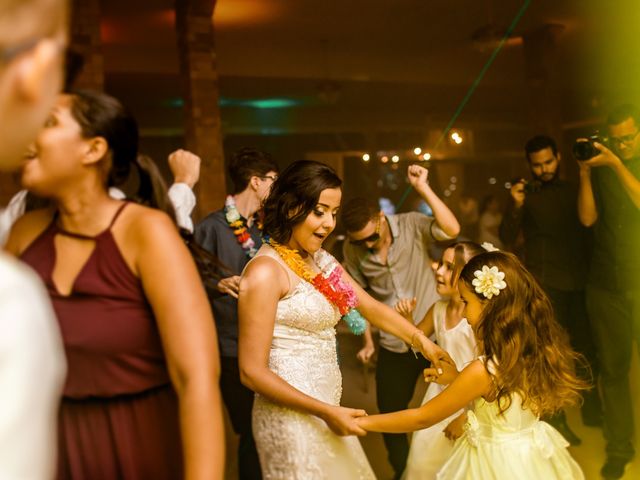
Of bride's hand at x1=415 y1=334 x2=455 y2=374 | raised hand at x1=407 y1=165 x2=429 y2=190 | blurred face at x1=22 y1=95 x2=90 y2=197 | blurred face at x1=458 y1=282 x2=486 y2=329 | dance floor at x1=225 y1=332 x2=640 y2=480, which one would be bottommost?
dance floor at x1=225 y1=332 x2=640 y2=480

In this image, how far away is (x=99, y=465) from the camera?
118 cm

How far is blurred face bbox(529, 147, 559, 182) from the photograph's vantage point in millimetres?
3527

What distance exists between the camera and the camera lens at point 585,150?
3.19 m

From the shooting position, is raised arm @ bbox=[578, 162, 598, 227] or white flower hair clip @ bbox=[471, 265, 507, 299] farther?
raised arm @ bbox=[578, 162, 598, 227]

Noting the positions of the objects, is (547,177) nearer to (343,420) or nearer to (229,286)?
(229,286)

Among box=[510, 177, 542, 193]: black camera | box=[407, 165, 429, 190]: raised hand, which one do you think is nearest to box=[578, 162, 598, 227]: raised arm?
box=[510, 177, 542, 193]: black camera

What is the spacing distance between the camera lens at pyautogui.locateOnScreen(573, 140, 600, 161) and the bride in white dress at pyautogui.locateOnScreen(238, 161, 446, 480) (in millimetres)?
1480

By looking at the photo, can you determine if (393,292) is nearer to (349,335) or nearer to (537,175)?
(537,175)

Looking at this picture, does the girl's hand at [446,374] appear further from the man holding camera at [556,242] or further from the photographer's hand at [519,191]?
the photographer's hand at [519,191]

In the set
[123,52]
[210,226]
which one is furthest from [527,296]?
[123,52]

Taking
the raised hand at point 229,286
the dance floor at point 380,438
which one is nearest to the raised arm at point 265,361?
the raised hand at point 229,286

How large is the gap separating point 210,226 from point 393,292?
2.87 feet

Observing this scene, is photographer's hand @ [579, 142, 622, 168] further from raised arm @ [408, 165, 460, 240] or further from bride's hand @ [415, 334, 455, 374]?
bride's hand @ [415, 334, 455, 374]

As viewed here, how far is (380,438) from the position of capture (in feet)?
12.3
